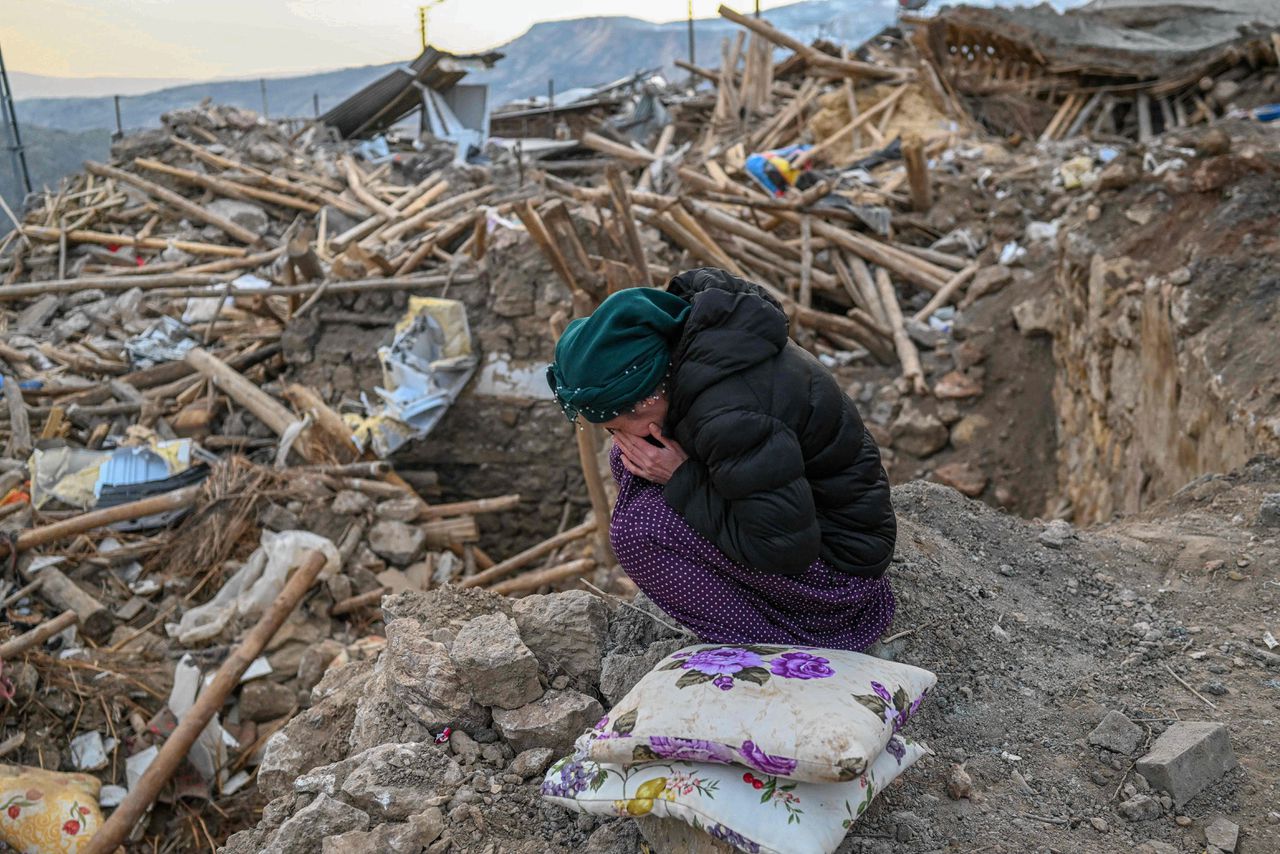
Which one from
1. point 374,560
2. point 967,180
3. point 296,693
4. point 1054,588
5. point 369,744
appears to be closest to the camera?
point 369,744

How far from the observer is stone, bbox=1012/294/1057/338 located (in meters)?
7.48

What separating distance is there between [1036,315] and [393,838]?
680 cm

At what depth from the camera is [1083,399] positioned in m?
6.61

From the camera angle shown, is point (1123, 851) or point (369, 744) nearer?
point (1123, 851)

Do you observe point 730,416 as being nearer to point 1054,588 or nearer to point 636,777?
point 636,777

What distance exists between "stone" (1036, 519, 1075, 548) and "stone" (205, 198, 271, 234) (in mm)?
12794

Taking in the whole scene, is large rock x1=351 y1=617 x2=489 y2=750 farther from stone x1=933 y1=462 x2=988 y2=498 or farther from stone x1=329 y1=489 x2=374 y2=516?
stone x1=933 y1=462 x2=988 y2=498

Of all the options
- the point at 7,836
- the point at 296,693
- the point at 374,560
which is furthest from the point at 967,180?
the point at 7,836

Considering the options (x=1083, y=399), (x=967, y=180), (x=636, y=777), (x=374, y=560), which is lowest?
(x=374, y=560)

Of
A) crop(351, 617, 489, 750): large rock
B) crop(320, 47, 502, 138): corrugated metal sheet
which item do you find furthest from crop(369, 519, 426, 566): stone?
crop(320, 47, 502, 138): corrugated metal sheet

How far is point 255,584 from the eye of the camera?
6.11 metres

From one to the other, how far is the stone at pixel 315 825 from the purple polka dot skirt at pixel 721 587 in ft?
3.16

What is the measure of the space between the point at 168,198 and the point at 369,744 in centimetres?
1336

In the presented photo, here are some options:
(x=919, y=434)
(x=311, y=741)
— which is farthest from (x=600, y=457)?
(x=311, y=741)
